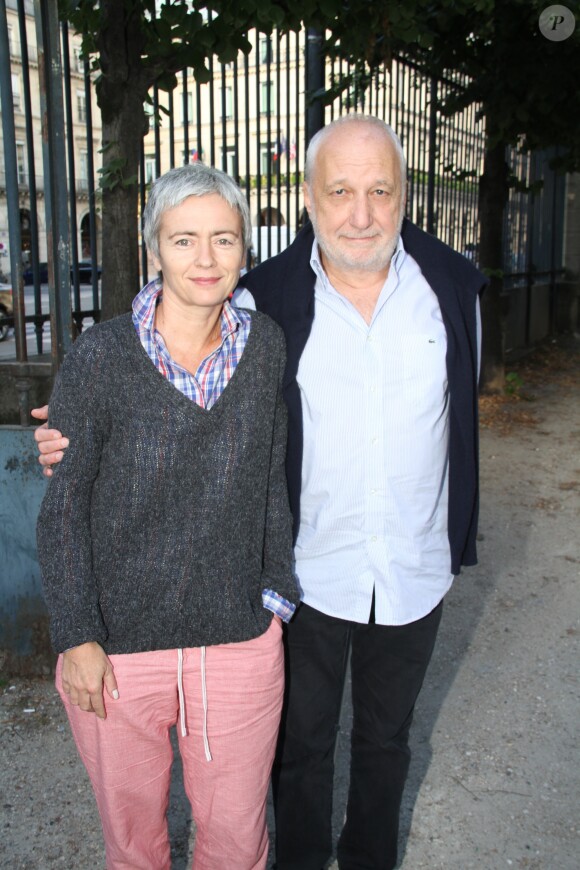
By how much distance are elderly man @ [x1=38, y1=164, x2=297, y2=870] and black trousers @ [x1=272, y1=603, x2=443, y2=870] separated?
324 mm

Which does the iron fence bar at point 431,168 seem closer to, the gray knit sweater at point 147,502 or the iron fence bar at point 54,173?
the iron fence bar at point 54,173

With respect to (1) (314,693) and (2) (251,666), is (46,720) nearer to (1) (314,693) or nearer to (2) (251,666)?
(1) (314,693)

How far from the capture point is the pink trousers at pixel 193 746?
74.3 inches

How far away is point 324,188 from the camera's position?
2.23 metres

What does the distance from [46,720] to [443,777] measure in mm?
1483

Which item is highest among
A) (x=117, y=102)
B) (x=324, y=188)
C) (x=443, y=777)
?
(x=117, y=102)

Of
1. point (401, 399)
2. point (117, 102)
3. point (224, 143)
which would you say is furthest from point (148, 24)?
point (401, 399)

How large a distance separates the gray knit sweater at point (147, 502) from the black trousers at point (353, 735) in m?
0.46

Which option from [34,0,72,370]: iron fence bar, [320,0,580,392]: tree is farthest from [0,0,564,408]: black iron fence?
[320,0,580,392]: tree

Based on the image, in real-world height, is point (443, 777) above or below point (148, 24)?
below

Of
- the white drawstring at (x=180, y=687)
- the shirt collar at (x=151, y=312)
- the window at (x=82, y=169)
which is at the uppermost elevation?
the window at (x=82, y=169)

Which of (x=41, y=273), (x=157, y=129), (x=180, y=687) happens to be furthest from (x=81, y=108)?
(x=180, y=687)

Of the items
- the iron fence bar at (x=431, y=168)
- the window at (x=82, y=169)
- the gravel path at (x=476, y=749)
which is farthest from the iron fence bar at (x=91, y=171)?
the window at (x=82, y=169)

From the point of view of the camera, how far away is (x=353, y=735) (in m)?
2.49
